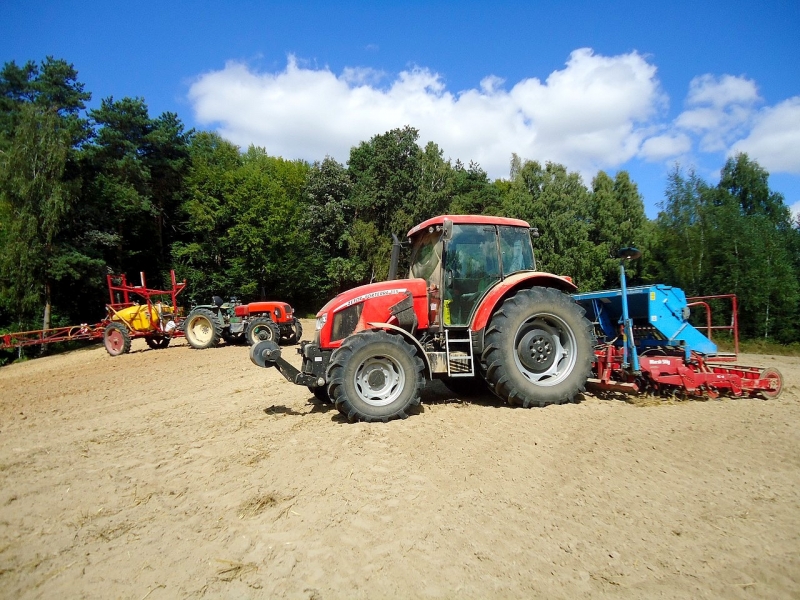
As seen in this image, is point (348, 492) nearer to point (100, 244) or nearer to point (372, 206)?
point (100, 244)

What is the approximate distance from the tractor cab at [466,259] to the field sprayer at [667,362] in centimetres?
134

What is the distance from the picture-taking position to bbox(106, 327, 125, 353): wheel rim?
46.3 feet

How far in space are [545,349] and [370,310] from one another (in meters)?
2.19

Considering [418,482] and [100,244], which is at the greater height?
[100,244]

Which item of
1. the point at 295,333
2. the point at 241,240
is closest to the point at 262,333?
the point at 295,333

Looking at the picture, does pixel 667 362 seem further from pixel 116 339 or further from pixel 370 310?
pixel 116 339

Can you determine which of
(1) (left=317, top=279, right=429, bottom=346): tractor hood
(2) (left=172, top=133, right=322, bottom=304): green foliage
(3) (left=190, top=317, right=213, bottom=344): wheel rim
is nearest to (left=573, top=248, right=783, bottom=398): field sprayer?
(1) (left=317, top=279, right=429, bottom=346): tractor hood

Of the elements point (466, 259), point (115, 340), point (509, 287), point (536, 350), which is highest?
point (466, 259)

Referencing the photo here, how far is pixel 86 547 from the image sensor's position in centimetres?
284

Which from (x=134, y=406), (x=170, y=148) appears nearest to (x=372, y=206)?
(x=170, y=148)

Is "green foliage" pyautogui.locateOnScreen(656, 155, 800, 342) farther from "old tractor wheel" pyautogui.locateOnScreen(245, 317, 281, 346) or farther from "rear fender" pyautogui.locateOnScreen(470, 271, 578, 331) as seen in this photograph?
"old tractor wheel" pyautogui.locateOnScreen(245, 317, 281, 346)

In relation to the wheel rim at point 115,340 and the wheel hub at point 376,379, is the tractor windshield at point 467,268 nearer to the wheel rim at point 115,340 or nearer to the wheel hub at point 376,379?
the wheel hub at point 376,379

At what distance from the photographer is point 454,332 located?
19.3 feet

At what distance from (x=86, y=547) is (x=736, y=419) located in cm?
577
